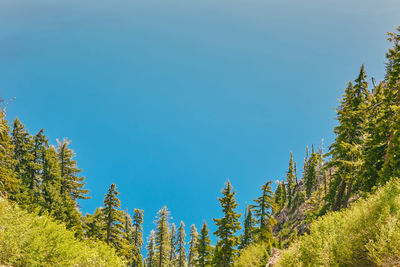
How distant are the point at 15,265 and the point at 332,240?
1630cm

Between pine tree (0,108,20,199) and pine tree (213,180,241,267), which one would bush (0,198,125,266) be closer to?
pine tree (0,108,20,199)

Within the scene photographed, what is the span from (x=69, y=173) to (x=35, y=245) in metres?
21.5

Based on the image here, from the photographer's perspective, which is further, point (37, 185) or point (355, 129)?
point (37, 185)

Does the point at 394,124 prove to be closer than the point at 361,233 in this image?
No

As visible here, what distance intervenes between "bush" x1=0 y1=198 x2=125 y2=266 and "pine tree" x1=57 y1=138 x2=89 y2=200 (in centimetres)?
1652

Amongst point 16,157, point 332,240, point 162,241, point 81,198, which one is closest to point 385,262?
point 332,240

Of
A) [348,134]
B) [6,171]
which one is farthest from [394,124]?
[6,171]

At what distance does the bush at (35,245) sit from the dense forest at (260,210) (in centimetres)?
5

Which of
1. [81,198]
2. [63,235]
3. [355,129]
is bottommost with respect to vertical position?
[63,235]

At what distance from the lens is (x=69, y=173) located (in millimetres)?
30719

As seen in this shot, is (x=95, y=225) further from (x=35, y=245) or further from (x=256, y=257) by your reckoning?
(x=256, y=257)

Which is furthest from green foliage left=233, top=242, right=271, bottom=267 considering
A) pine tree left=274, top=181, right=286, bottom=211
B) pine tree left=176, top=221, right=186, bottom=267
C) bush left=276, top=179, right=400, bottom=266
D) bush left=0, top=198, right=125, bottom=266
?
pine tree left=274, top=181, right=286, bottom=211

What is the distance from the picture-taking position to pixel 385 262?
7.77 meters

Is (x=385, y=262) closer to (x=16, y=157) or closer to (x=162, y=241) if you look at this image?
(x=16, y=157)
